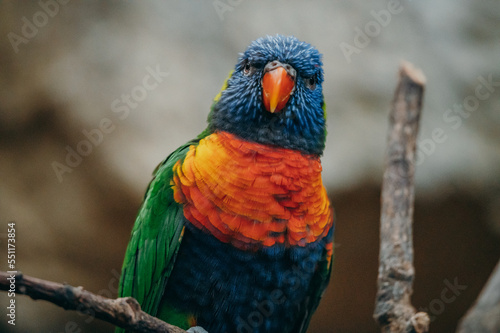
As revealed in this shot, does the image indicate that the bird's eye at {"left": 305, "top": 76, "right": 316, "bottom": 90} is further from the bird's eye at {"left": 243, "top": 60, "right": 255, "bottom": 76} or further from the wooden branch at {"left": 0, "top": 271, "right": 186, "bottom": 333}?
the wooden branch at {"left": 0, "top": 271, "right": 186, "bottom": 333}

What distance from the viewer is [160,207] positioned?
3.05 metres

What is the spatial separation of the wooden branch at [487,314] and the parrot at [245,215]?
4.38 ft

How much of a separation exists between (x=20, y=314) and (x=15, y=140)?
7.71 ft

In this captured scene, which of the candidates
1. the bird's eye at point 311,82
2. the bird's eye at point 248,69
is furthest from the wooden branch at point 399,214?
the bird's eye at point 248,69

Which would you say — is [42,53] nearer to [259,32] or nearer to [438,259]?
[259,32]

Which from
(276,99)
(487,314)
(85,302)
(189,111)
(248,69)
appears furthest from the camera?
(189,111)

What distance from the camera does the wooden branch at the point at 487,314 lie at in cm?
169

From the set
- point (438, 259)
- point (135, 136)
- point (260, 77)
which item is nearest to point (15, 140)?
point (135, 136)

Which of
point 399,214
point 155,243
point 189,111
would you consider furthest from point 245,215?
point 189,111

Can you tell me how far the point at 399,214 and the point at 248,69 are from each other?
5.06 ft

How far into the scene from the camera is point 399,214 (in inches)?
115

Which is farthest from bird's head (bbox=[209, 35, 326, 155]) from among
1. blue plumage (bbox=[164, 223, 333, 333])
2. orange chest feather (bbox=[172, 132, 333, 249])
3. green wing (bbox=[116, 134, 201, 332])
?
blue plumage (bbox=[164, 223, 333, 333])

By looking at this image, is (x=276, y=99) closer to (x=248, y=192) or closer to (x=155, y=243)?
(x=248, y=192)

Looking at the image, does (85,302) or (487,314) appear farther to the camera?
(85,302)
